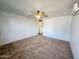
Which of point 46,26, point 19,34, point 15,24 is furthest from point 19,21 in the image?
point 46,26

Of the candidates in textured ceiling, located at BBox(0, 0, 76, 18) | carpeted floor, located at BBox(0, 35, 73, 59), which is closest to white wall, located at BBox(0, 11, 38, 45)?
carpeted floor, located at BBox(0, 35, 73, 59)

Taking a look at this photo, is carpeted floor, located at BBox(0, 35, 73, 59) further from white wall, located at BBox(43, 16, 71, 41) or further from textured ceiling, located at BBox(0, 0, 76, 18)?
textured ceiling, located at BBox(0, 0, 76, 18)

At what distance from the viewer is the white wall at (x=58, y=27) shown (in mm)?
4719

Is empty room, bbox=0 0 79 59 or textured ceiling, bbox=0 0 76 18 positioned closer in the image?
textured ceiling, bbox=0 0 76 18

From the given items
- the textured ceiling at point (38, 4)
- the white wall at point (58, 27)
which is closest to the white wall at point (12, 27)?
the textured ceiling at point (38, 4)

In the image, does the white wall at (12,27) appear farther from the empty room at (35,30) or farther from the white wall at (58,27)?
the white wall at (58,27)

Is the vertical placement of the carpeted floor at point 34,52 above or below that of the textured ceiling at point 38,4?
below

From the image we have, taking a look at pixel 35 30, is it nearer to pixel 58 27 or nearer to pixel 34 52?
pixel 58 27

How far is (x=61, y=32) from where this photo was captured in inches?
202

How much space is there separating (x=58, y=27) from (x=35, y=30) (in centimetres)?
277

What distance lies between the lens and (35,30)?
6871 millimetres

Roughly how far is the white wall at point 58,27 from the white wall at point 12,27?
2.05 metres

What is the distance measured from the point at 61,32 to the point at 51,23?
54.8 inches

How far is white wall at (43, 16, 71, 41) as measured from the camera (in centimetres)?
472
